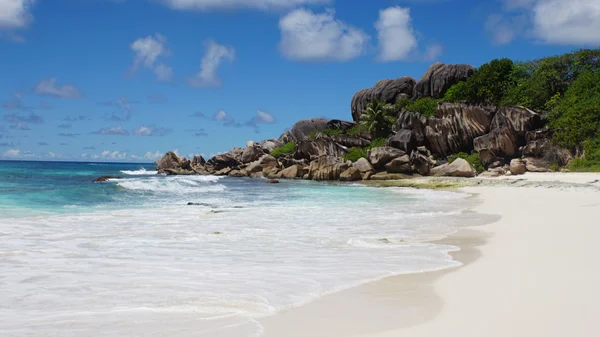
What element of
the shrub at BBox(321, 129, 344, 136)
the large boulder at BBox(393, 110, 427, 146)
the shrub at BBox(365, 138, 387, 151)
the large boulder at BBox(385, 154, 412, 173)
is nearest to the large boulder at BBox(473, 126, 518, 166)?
the large boulder at BBox(385, 154, 412, 173)

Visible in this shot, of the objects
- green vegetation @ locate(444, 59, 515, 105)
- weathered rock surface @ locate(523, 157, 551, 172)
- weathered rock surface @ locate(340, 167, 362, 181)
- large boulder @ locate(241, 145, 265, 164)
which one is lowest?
weathered rock surface @ locate(340, 167, 362, 181)

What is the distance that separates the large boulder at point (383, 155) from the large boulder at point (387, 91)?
1665 cm

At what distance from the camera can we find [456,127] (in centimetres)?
3794

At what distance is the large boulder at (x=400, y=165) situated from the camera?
1403 inches

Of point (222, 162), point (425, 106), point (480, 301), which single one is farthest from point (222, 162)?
point (480, 301)

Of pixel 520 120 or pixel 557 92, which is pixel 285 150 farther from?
pixel 557 92

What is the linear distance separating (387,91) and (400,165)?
63.7 feet

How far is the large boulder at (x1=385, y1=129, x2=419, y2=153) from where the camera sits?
128 feet

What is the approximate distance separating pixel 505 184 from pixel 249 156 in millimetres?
34685

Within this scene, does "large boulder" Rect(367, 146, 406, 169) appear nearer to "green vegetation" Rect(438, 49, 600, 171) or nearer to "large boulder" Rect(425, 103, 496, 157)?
"large boulder" Rect(425, 103, 496, 157)

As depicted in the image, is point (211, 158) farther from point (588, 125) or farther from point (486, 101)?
point (588, 125)

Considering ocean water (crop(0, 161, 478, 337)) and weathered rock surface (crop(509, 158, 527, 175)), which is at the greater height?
weathered rock surface (crop(509, 158, 527, 175))

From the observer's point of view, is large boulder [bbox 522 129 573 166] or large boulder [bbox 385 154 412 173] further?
large boulder [bbox 385 154 412 173]

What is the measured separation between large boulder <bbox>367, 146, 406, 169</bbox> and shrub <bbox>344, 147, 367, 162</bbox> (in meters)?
5.95
